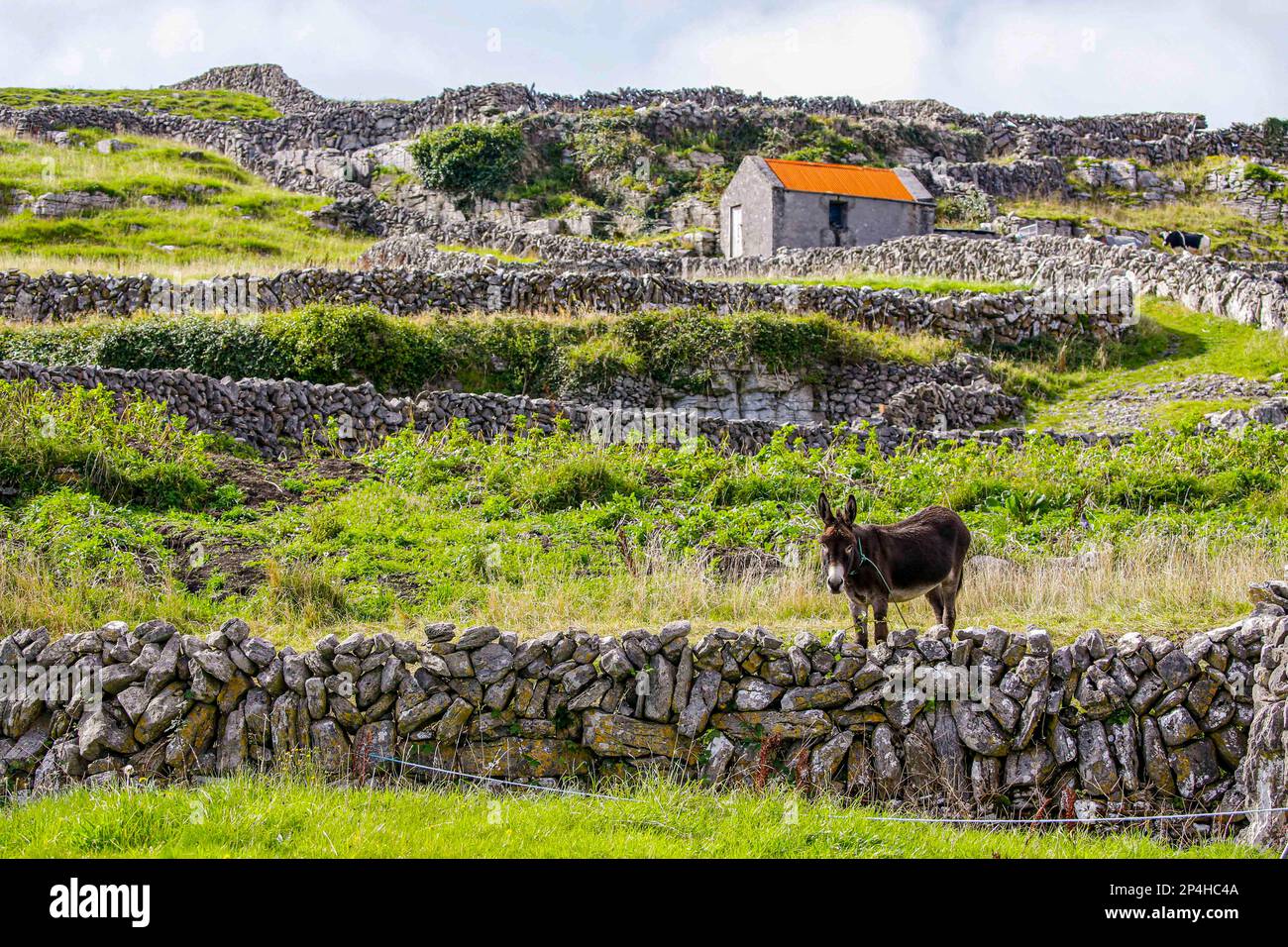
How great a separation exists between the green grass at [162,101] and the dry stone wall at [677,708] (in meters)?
54.0

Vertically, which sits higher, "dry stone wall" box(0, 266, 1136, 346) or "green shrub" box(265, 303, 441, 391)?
"dry stone wall" box(0, 266, 1136, 346)

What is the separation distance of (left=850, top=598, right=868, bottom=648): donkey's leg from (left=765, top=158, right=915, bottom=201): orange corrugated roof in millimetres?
29348

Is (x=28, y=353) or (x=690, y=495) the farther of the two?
(x=28, y=353)

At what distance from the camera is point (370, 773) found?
737cm

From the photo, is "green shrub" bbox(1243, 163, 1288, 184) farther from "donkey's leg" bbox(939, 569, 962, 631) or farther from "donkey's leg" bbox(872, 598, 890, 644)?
"donkey's leg" bbox(872, 598, 890, 644)

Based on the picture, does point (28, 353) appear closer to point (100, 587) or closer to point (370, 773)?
point (100, 587)

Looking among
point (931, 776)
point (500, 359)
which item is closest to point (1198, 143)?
point (500, 359)

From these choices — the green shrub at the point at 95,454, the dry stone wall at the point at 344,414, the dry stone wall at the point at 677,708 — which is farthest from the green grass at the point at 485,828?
the dry stone wall at the point at 344,414

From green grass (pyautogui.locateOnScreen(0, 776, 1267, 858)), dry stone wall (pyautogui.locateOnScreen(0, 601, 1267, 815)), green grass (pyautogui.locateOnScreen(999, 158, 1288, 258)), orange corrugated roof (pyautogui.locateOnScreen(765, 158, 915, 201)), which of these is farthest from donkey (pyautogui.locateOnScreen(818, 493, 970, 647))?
green grass (pyautogui.locateOnScreen(999, 158, 1288, 258))

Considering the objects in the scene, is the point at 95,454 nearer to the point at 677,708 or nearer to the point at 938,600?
the point at 677,708

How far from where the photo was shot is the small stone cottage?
36188 millimetres

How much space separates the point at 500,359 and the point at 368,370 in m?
2.60

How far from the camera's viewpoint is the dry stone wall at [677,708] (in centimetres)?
730
